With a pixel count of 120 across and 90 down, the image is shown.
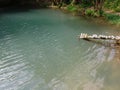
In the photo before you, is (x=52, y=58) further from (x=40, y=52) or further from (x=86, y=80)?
(x=86, y=80)

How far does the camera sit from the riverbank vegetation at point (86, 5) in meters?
30.3

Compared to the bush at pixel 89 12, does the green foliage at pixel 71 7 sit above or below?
below

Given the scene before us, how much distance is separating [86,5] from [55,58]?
19095 millimetres

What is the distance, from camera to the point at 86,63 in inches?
655

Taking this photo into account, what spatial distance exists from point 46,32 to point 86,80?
11244 mm

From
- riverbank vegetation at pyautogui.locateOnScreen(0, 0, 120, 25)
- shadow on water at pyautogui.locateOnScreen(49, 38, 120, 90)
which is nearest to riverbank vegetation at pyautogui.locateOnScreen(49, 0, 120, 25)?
riverbank vegetation at pyautogui.locateOnScreen(0, 0, 120, 25)

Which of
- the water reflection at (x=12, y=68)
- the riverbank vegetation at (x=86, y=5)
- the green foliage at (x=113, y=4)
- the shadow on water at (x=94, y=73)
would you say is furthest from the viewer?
the green foliage at (x=113, y=4)

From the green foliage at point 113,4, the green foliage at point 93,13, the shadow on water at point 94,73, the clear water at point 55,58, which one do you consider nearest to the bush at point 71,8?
the green foliage at point 93,13

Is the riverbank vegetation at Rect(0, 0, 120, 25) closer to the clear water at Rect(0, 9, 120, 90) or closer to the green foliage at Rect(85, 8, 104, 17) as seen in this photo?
the green foliage at Rect(85, 8, 104, 17)

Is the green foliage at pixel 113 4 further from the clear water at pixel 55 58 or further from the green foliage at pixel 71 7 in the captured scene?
the clear water at pixel 55 58

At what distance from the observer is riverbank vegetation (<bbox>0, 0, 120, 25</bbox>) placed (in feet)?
99.5

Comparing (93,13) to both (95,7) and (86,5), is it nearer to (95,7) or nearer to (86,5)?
(95,7)

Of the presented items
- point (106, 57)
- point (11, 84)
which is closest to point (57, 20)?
point (106, 57)

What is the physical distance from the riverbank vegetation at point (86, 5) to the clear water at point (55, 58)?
298 centimetres
